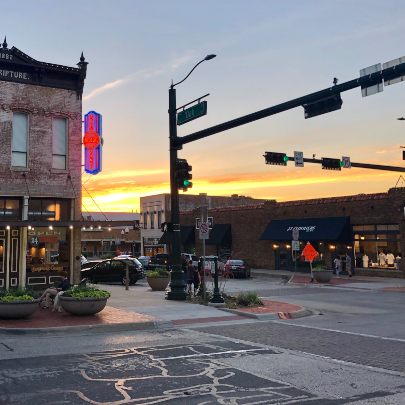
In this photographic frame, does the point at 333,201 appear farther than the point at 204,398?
Yes

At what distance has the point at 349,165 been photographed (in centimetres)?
2620

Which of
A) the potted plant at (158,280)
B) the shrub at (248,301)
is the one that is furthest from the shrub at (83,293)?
the potted plant at (158,280)

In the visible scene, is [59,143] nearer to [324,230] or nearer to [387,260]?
[324,230]

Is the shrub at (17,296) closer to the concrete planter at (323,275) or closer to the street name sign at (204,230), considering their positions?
the street name sign at (204,230)

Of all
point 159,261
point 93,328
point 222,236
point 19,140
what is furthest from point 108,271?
point 222,236

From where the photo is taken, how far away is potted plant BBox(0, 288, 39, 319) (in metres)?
14.0

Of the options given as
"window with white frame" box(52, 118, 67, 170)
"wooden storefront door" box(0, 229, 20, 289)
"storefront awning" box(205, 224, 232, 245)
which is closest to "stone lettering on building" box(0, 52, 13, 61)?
"window with white frame" box(52, 118, 67, 170)

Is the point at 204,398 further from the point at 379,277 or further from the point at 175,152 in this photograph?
the point at 379,277

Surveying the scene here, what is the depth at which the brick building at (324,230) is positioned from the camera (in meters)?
34.8

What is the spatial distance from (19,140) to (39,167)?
4.26ft

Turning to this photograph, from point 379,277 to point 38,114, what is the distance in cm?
2540

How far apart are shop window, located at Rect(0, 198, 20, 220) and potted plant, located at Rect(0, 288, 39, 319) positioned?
235 inches

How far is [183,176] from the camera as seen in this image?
19.3 metres

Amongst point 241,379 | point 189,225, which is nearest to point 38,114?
point 241,379
